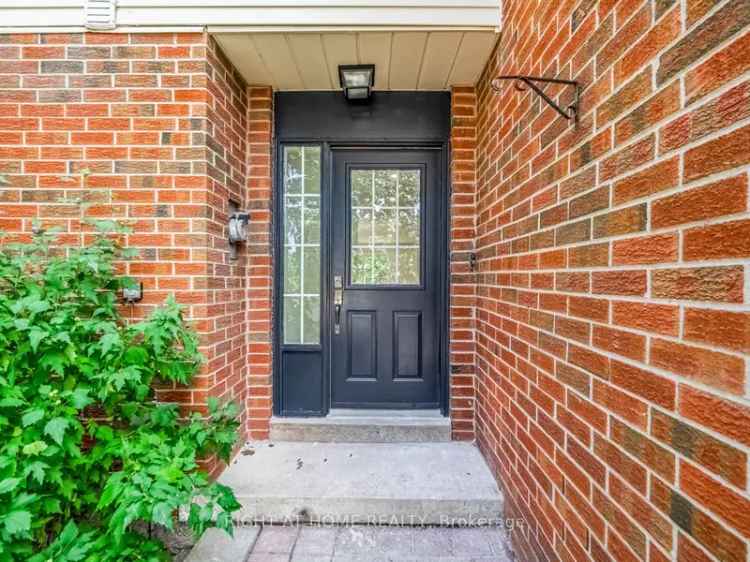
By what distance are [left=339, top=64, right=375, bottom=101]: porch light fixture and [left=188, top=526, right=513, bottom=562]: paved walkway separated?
247 centimetres

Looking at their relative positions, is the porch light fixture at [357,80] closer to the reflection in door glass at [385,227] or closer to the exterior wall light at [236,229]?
the reflection in door glass at [385,227]

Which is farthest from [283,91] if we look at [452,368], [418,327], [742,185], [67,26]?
[742,185]

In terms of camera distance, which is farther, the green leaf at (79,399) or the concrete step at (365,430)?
the concrete step at (365,430)

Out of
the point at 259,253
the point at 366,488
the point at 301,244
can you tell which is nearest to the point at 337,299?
the point at 301,244

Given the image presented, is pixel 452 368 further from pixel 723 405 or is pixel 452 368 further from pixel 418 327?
pixel 723 405

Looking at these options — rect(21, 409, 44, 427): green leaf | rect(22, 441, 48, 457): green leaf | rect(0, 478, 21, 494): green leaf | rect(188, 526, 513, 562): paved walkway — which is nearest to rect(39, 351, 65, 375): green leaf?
rect(21, 409, 44, 427): green leaf

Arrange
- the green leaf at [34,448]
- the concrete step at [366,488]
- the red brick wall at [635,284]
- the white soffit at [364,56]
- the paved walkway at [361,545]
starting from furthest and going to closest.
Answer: the white soffit at [364,56] < the concrete step at [366,488] < the paved walkway at [361,545] < the green leaf at [34,448] < the red brick wall at [635,284]

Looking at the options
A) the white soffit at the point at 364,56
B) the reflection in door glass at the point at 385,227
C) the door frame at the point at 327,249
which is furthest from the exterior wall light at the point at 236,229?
the white soffit at the point at 364,56

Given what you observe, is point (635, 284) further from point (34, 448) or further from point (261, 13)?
point (261, 13)

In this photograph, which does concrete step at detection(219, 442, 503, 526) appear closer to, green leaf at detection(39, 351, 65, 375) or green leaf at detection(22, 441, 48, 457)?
green leaf at detection(22, 441, 48, 457)

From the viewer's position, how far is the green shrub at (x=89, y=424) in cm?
137

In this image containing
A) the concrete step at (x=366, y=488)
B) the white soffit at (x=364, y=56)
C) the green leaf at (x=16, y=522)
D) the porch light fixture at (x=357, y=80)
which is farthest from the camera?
the porch light fixture at (x=357, y=80)

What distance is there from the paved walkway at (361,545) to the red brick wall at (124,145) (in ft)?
2.36

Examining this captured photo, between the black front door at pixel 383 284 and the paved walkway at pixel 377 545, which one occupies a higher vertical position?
the black front door at pixel 383 284
